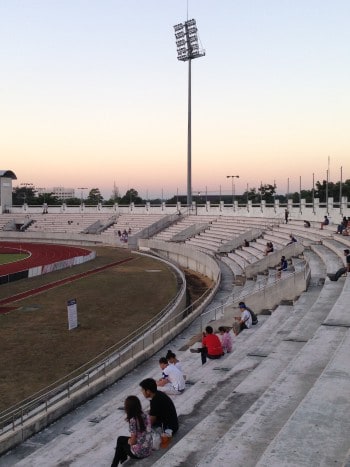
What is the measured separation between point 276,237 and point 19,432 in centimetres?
3241

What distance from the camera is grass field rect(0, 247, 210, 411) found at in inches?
645

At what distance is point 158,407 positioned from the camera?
8.54 meters

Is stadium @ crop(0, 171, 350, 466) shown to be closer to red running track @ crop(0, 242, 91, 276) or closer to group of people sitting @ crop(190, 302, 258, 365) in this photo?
group of people sitting @ crop(190, 302, 258, 365)

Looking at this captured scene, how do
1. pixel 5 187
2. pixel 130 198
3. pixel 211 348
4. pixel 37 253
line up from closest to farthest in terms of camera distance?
pixel 211 348 < pixel 37 253 < pixel 5 187 < pixel 130 198

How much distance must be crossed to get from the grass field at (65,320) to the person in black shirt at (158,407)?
6.50 metres

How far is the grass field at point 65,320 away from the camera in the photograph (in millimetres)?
16375

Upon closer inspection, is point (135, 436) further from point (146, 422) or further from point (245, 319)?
point (245, 319)

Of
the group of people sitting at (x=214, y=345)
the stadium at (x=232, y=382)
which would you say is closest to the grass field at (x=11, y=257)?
the stadium at (x=232, y=382)

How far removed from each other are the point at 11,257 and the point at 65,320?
3116 cm

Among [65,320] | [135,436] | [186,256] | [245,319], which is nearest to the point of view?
[135,436]

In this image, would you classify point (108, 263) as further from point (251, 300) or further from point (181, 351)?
point (181, 351)

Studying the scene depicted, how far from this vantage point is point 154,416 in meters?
8.51

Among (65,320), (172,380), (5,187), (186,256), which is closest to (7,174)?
(5,187)

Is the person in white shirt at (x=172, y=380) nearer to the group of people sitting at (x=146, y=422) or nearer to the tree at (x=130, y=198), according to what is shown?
the group of people sitting at (x=146, y=422)
